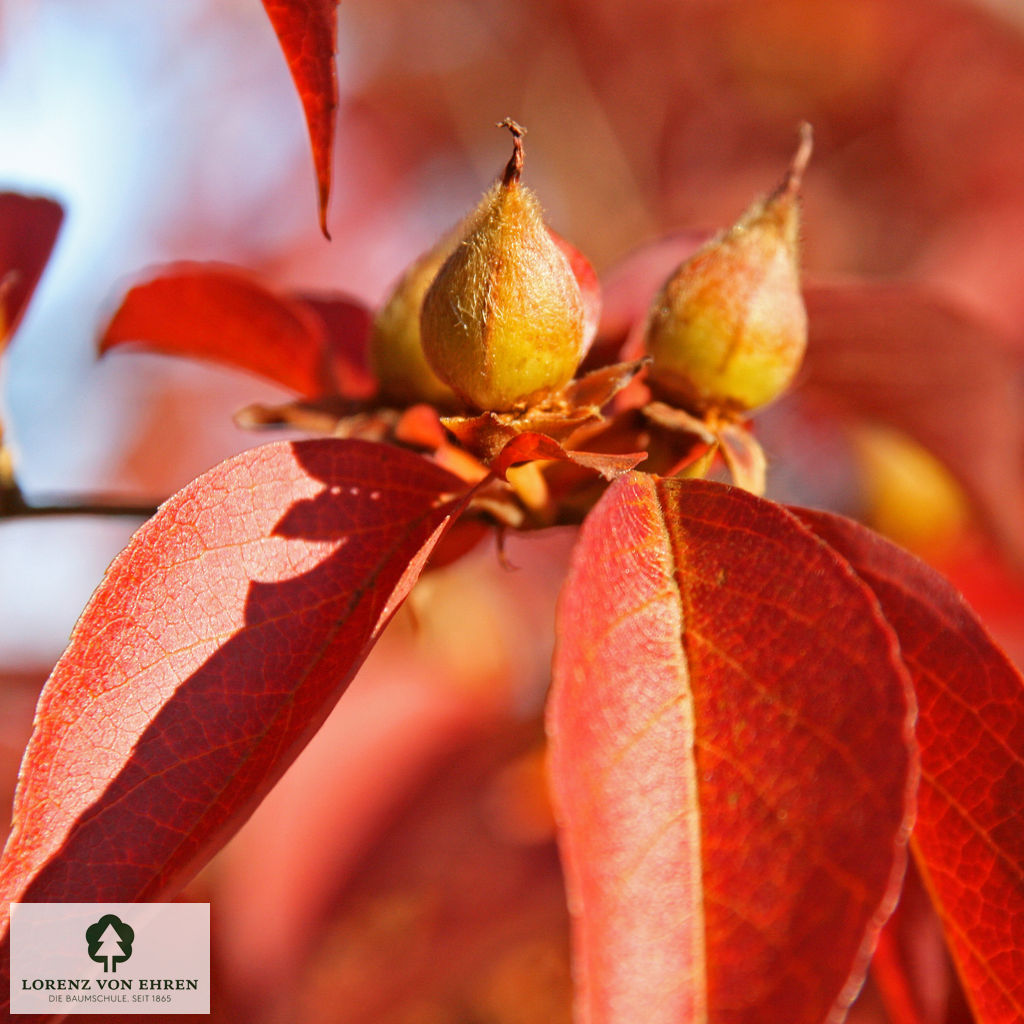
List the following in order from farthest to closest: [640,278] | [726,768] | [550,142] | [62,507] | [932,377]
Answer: [550,142]
[932,377]
[640,278]
[62,507]
[726,768]

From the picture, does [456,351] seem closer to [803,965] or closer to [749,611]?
[749,611]

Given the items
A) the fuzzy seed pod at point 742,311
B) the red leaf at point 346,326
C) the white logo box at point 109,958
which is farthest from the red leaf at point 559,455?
the red leaf at point 346,326

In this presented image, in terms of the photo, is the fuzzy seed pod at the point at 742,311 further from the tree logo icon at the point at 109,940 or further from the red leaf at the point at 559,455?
the tree logo icon at the point at 109,940

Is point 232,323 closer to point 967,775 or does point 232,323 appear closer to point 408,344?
point 408,344

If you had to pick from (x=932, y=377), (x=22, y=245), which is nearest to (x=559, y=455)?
(x=22, y=245)

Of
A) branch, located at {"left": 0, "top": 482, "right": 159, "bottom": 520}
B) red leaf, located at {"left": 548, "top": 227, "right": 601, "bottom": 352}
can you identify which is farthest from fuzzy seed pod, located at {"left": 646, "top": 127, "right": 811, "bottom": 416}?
branch, located at {"left": 0, "top": 482, "right": 159, "bottom": 520}

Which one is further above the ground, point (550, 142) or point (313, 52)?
point (550, 142)
